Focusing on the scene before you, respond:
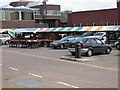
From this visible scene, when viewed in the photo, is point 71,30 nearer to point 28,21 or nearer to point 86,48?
point 86,48

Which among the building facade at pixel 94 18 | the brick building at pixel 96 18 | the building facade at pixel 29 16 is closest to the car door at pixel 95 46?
the brick building at pixel 96 18

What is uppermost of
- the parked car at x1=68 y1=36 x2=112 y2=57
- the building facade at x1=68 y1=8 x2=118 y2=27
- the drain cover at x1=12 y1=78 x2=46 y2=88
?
the building facade at x1=68 y1=8 x2=118 y2=27

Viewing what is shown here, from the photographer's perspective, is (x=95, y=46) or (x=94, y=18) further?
(x=94, y=18)

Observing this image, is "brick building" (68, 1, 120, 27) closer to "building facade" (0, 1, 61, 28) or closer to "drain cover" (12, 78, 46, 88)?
"building facade" (0, 1, 61, 28)

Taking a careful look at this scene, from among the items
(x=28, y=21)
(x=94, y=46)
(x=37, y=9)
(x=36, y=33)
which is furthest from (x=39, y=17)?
(x=94, y=46)

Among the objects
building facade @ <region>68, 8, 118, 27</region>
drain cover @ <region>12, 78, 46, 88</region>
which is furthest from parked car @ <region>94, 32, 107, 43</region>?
drain cover @ <region>12, 78, 46, 88</region>

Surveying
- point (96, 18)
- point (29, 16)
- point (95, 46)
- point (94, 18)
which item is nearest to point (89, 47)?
point (95, 46)

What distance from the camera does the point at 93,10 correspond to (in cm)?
6219

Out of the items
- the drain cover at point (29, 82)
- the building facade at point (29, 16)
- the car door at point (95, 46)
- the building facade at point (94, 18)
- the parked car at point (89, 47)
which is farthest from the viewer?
the building facade at point (29, 16)

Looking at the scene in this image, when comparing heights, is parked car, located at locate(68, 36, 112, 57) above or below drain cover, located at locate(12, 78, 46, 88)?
above

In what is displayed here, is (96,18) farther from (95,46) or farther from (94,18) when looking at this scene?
(95,46)

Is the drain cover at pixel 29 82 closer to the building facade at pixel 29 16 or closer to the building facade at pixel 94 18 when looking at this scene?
the building facade at pixel 94 18

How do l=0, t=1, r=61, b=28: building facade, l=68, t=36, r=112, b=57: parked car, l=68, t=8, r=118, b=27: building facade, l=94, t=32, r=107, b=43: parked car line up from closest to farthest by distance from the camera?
l=68, t=36, r=112, b=57: parked car
l=94, t=32, r=107, b=43: parked car
l=68, t=8, r=118, b=27: building facade
l=0, t=1, r=61, b=28: building facade

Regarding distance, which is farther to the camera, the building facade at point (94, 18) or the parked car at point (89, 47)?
the building facade at point (94, 18)
